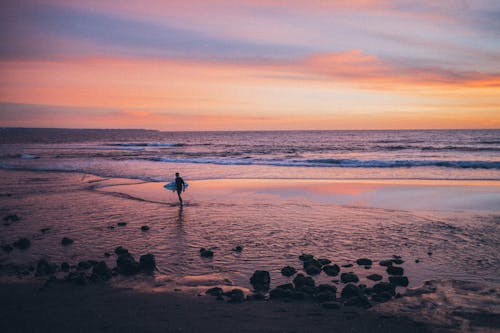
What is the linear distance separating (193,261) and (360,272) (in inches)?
140

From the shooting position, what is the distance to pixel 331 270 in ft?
24.6

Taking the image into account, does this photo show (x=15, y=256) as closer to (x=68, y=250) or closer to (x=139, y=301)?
(x=68, y=250)

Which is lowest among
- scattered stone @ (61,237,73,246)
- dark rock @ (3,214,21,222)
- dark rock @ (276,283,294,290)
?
dark rock @ (3,214,21,222)

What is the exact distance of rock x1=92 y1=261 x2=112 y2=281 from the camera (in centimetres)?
732

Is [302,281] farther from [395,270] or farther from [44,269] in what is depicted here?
[44,269]

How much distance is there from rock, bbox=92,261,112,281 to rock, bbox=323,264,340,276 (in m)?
4.26

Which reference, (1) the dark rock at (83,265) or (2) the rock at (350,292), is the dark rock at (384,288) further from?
(1) the dark rock at (83,265)

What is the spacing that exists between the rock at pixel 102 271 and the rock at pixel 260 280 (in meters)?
2.81

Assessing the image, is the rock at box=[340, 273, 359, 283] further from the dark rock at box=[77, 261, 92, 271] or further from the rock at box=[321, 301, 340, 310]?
the dark rock at box=[77, 261, 92, 271]

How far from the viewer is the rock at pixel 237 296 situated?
6199mm

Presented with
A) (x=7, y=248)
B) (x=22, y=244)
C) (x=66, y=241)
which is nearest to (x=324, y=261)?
(x=66, y=241)

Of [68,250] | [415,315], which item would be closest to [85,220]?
[68,250]

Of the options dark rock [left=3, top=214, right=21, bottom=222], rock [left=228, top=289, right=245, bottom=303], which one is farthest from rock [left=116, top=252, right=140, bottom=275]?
dark rock [left=3, top=214, right=21, bottom=222]

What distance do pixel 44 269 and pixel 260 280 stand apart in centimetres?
438
